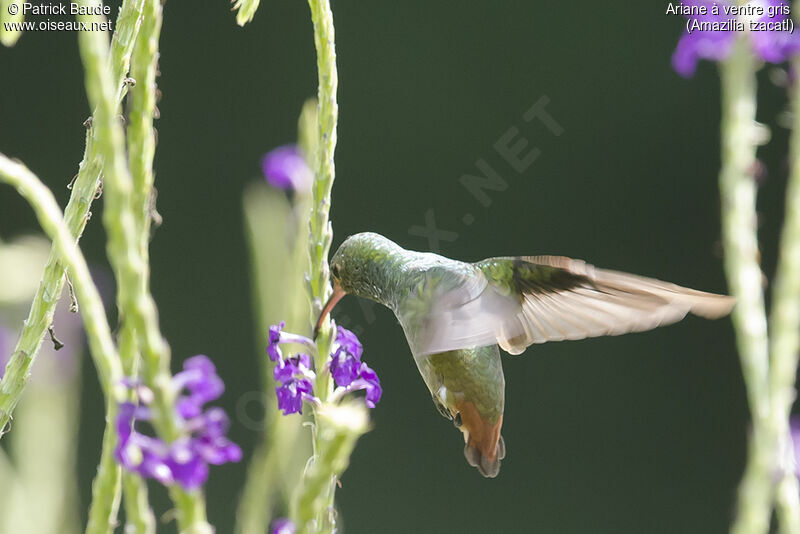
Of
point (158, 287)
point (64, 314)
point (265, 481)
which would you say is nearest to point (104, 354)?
point (265, 481)

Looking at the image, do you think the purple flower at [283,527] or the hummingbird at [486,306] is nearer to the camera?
the purple flower at [283,527]

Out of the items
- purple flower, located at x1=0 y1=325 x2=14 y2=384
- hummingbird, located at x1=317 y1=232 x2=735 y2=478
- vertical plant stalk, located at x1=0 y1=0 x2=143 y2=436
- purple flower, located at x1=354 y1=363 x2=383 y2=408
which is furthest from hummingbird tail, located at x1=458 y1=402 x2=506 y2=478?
vertical plant stalk, located at x1=0 y1=0 x2=143 y2=436

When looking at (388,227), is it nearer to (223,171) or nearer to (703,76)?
(223,171)

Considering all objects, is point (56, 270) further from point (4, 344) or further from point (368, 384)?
point (4, 344)

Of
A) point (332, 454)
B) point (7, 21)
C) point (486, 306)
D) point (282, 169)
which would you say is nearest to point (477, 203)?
point (282, 169)

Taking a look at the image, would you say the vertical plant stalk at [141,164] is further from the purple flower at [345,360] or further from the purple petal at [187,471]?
the purple flower at [345,360]

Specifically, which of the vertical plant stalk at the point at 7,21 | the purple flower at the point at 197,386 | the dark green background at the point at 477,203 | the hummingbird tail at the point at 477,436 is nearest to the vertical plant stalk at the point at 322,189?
the purple flower at the point at 197,386

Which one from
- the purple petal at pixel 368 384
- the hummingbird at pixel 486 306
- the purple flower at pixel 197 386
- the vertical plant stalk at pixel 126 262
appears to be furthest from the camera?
the hummingbird at pixel 486 306
